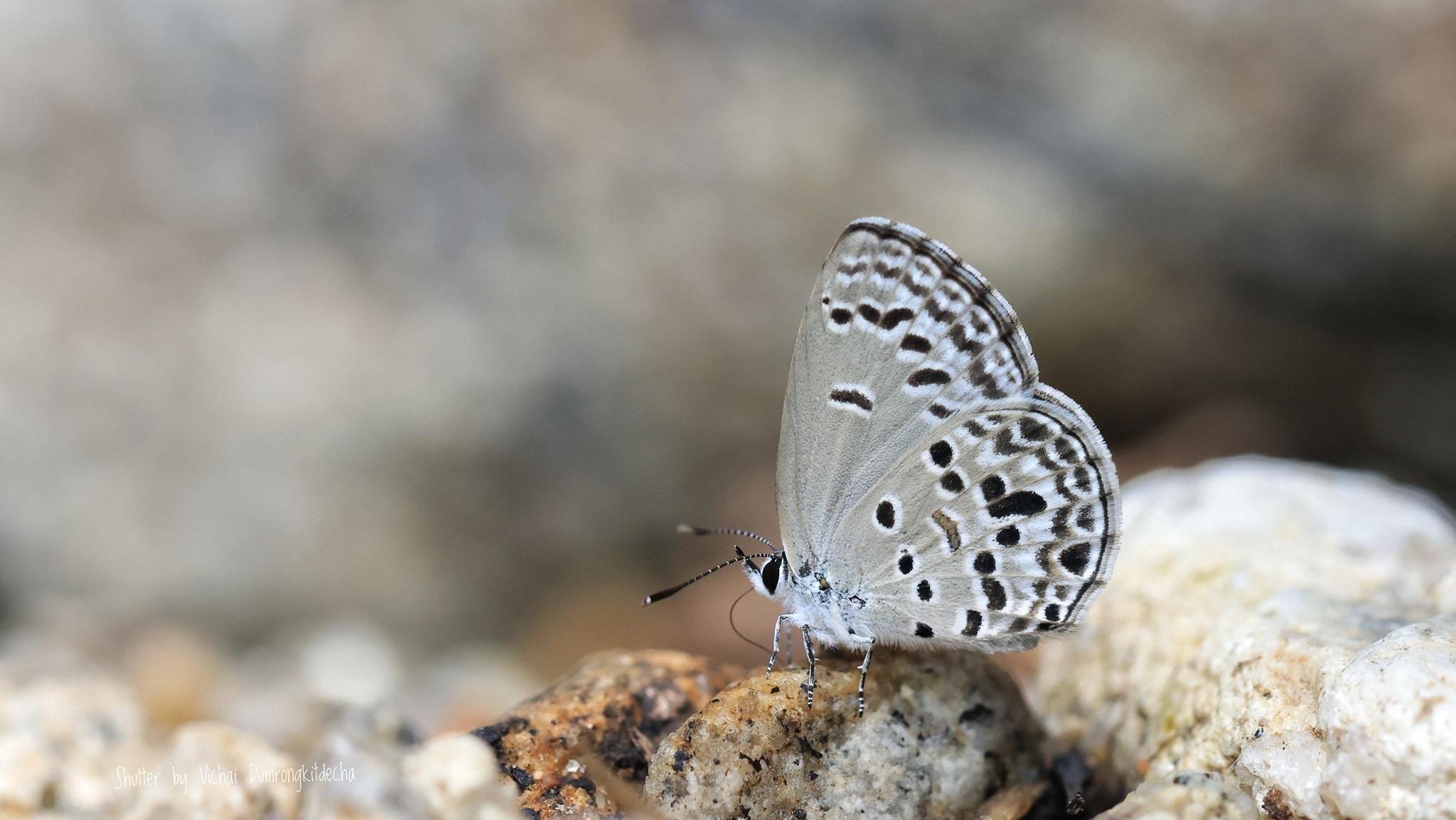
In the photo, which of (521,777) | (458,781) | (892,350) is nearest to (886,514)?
(892,350)

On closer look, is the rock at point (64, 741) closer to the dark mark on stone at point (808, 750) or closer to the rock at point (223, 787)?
the rock at point (223, 787)

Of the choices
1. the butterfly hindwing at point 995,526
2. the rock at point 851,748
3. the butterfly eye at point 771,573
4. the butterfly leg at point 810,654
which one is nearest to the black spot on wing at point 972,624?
the butterfly hindwing at point 995,526

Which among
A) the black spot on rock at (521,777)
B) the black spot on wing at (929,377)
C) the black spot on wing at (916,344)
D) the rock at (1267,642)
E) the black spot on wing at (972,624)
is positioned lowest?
the rock at (1267,642)

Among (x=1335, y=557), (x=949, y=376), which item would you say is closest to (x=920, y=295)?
(x=949, y=376)

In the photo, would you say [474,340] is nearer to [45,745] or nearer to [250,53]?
[250,53]

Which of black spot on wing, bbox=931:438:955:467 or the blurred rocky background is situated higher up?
the blurred rocky background

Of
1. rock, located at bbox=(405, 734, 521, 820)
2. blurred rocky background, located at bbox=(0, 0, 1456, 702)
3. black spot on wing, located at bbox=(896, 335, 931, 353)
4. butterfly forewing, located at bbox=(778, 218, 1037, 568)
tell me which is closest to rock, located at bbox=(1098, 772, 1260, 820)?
butterfly forewing, located at bbox=(778, 218, 1037, 568)

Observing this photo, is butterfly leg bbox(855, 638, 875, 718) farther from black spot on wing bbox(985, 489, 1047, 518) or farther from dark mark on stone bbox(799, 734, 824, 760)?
black spot on wing bbox(985, 489, 1047, 518)
